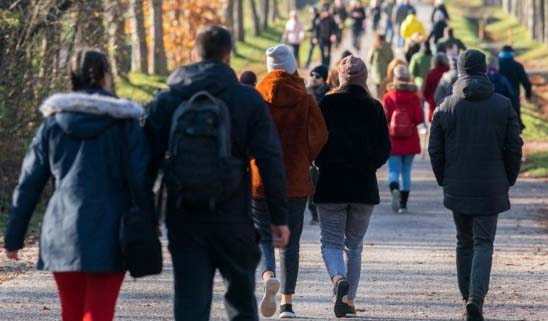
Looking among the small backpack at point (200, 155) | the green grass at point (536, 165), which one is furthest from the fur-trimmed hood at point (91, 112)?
the green grass at point (536, 165)

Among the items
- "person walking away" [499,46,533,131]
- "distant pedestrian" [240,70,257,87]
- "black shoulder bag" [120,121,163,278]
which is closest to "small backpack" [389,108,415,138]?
"distant pedestrian" [240,70,257,87]

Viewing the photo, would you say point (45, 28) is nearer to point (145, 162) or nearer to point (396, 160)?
point (396, 160)

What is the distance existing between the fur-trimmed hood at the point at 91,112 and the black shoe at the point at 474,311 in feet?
11.7

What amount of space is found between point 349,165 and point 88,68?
337 centimetres

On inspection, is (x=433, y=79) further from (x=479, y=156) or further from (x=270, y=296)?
(x=270, y=296)

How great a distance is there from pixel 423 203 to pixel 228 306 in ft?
36.7

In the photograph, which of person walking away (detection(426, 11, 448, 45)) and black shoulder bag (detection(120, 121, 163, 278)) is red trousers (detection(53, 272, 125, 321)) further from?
person walking away (detection(426, 11, 448, 45))

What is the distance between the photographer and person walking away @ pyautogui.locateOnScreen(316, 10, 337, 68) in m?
41.0

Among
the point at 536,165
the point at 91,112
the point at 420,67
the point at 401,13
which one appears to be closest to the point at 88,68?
the point at 91,112

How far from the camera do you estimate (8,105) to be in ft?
60.1

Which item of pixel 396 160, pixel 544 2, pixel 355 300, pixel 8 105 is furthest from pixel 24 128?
pixel 544 2

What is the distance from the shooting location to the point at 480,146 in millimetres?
9711

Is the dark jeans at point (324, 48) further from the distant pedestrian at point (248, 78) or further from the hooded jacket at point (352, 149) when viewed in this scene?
the hooded jacket at point (352, 149)

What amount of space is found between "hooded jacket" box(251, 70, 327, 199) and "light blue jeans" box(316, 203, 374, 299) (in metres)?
0.43
